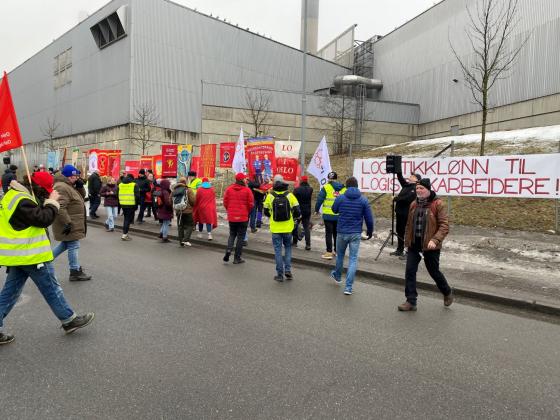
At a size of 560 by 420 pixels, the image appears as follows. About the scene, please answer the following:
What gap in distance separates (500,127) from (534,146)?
Result: 9600 mm

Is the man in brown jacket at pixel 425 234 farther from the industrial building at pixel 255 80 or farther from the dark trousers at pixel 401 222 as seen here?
the industrial building at pixel 255 80

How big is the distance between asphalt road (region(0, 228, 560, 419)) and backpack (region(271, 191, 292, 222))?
1403mm

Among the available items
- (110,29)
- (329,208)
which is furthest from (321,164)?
(110,29)

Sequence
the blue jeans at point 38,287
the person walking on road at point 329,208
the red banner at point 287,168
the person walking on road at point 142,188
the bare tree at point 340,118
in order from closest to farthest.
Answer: the blue jeans at point 38,287
the person walking on road at point 329,208
the person walking on road at point 142,188
the red banner at point 287,168
the bare tree at point 340,118

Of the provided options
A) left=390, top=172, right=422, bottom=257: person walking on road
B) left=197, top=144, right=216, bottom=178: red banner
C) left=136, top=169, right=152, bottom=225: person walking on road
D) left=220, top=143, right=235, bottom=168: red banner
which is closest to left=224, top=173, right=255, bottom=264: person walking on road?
left=390, top=172, right=422, bottom=257: person walking on road

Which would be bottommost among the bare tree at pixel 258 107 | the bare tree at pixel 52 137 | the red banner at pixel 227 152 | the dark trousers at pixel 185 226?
the dark trousers at pixel 185 226

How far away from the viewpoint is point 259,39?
126ft

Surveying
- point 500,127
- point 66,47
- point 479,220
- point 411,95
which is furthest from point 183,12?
point 479,220

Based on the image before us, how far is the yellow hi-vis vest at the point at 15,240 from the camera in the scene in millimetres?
4141

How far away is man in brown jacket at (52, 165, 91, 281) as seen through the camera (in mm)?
6938

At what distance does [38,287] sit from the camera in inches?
172

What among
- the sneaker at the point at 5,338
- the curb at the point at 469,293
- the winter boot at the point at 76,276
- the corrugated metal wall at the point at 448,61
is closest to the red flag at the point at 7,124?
the sneaker at the point at 5,338

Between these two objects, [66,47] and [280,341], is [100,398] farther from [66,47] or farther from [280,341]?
[66,47]

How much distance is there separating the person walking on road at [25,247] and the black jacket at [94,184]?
467 inches
